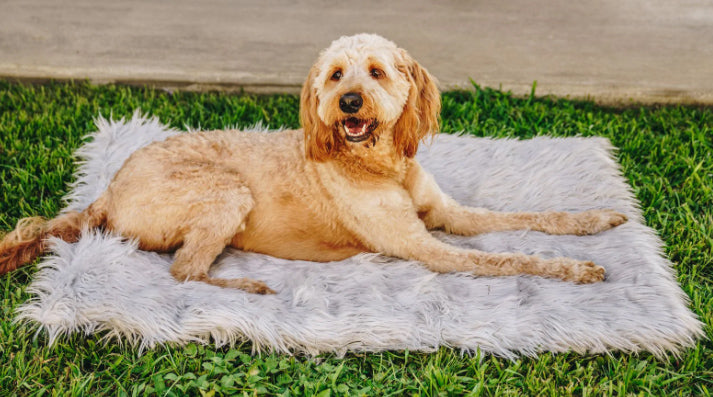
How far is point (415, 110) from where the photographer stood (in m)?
2.89

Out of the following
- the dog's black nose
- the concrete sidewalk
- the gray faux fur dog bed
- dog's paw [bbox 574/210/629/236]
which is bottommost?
the gray faux fur dog bed

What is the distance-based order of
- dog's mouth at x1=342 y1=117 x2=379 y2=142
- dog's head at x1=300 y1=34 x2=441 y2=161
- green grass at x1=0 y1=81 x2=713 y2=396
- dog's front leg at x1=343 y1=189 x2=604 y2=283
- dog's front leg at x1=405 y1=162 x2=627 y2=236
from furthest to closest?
1. dog's front leg at x1=405 y1=162 x2=627 y2=236
2. dog's front leg at x1=343 y1=189 x2=604 y2=283
3. dog's mouth at x1=342 y1=117 x2=379 y2=142
4. dog's head at x1=300 y1=34 x2=441 y2=161
5. green grass at x1=0 y1=81 x2=713 y2=396

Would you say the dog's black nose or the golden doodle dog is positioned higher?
the dog's black nose

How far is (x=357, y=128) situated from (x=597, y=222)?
1.42 meters

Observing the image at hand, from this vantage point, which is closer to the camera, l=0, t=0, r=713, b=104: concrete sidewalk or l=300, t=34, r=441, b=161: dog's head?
l=300, t=34, r=441, b=161: dog's head

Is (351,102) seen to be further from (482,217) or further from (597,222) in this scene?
(597,222)

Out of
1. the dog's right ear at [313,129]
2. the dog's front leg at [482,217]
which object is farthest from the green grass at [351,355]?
the dog's right ear at [313,129]

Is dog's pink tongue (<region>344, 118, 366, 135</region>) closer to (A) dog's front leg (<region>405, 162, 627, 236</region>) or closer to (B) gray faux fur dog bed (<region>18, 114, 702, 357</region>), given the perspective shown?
(A) dog's front leg (<region>405, 162, 627, 236</region>)

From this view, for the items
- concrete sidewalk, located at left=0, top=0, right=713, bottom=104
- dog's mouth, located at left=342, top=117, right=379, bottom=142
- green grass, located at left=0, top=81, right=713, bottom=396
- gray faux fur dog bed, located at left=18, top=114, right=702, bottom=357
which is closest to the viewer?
green grass, located at left=0, top=81, right=713, bottom=396

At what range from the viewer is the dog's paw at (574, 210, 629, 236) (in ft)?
10.6

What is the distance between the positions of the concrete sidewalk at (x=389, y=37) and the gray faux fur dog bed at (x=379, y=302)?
2.16 m

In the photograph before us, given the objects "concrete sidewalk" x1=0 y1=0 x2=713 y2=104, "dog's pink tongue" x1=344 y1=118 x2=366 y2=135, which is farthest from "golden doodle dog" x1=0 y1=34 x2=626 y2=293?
"concrete sidewalk" x1=0 y1=0 x2=713 y2=104

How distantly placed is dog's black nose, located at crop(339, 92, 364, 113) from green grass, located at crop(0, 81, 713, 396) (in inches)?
41.7

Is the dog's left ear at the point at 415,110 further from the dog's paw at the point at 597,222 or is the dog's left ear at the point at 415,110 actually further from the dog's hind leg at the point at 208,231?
the dog's paw at the point at 597,222
